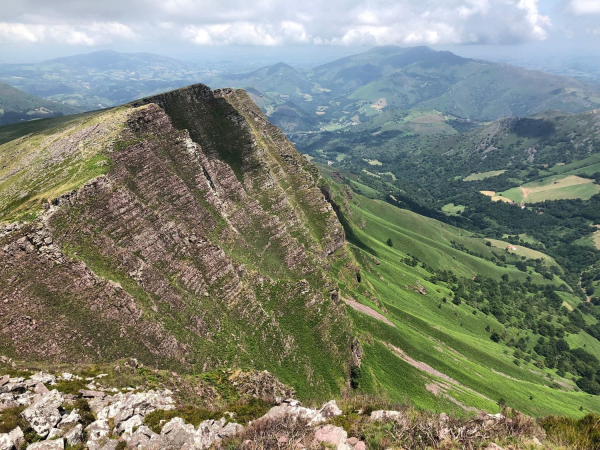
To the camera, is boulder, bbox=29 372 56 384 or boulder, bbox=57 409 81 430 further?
boulder, bbox=29 372 56 384

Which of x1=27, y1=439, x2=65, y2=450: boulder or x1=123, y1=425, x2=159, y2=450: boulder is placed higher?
x1=27, y1=439, x2=65, y2=450: boulder

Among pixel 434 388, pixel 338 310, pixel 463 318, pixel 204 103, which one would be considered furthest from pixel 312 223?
pixel 463 318

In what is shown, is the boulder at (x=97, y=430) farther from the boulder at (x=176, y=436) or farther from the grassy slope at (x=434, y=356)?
the grassy slope at (x=434, y=356)

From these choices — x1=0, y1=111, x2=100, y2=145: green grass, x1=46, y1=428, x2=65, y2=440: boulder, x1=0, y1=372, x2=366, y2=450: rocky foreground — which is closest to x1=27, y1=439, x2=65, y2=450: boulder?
x1=0, y1=372, x2=366, y2=450: rocky foreground

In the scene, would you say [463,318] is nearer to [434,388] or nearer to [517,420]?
[434,388]

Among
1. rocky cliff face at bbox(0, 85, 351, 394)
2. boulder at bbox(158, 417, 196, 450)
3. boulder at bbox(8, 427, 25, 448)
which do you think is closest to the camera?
boulder at bbox(8, 427, 25, 448)

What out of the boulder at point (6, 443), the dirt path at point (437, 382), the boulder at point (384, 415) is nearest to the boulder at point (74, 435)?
the boulder at point (6, 443)

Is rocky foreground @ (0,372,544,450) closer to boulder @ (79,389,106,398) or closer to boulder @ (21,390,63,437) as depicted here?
boulder @ (21,390,63,437)
